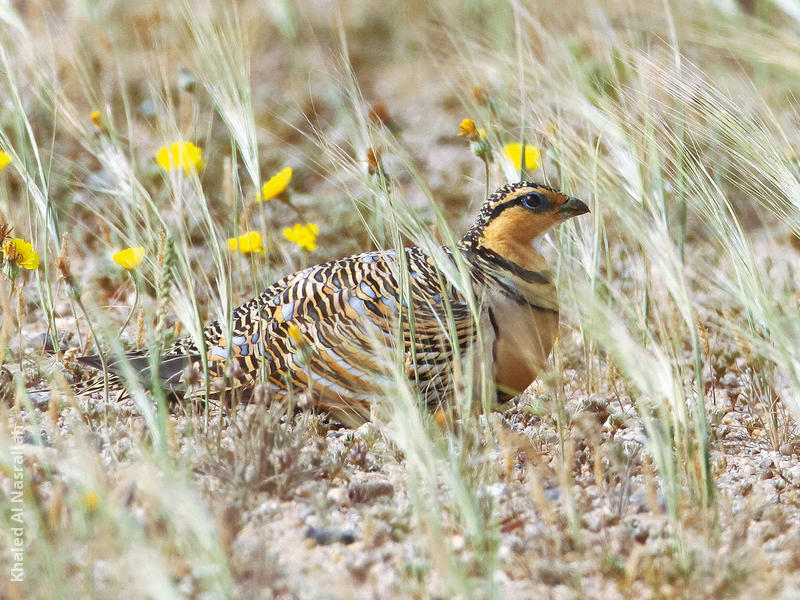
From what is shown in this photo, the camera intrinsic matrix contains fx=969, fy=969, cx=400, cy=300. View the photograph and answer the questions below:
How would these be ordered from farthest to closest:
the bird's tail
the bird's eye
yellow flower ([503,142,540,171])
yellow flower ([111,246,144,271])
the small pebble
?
yellow flower ([503,142,540,171])
the bird's eye
the bird's tail
yellow flower ([111,246,144,271])
the small pebble

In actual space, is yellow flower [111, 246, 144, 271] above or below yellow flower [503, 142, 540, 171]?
below

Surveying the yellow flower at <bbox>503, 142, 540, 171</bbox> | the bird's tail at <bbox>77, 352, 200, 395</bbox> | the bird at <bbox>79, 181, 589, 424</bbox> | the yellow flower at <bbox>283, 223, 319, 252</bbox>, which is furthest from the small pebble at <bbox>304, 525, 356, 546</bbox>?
the yellow flower at <bbox>503, 142, 540, 171</bbox>

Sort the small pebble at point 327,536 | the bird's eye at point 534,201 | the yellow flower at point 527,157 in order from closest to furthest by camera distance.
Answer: the small pebble at point 327,536 → the bird's eye at point 534,201 → the yellow flower at point 527,157

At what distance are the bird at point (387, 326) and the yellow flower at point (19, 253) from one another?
1.07ft

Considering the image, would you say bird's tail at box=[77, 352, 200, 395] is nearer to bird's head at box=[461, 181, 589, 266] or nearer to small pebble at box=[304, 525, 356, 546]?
small pebble at box=[304, 525, 356, 546]

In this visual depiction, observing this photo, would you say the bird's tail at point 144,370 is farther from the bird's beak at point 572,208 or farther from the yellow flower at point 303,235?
the bird's beak at point 572,208

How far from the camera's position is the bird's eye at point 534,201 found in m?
3.02

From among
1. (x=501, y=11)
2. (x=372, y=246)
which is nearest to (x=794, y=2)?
(x=372, y=246)

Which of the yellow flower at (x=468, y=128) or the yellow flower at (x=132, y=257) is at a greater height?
the yellow flower at (x=468, y=128)

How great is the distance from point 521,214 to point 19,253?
1.52 meters

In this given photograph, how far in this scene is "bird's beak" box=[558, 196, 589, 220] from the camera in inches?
120

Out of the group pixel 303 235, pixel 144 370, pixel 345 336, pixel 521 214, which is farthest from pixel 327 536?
pixel 303 235

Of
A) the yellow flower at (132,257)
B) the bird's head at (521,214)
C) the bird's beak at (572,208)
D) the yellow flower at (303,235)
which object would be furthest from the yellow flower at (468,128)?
the yellow flower at (132,257)

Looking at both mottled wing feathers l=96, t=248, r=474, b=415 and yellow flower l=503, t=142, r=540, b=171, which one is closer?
mottled wing feathers l=96, t=248, r=474, b=415
